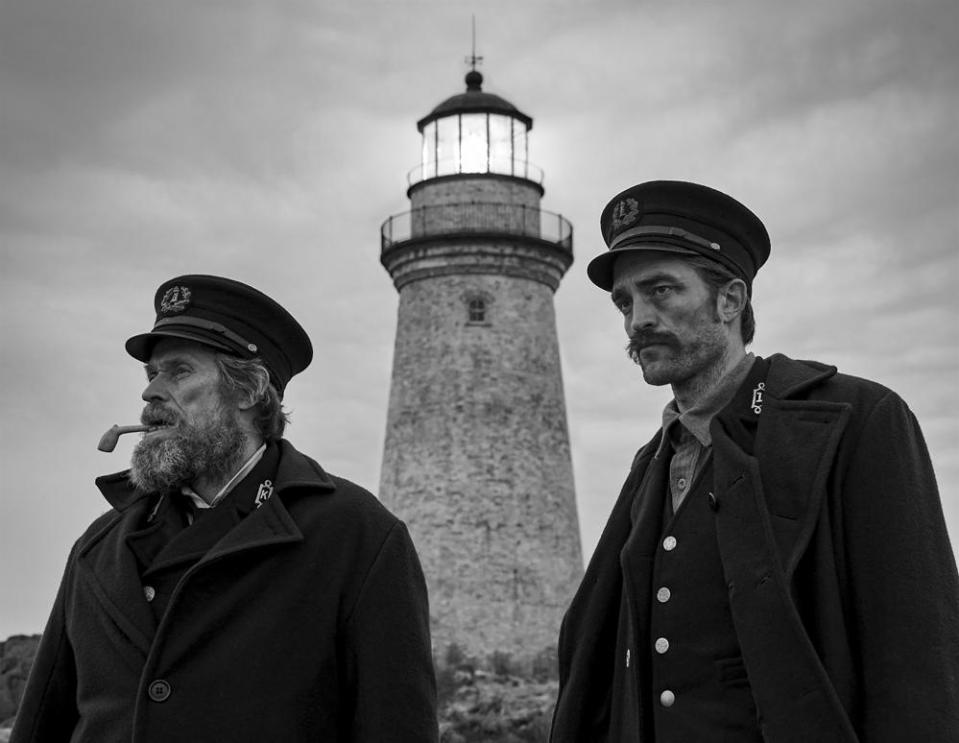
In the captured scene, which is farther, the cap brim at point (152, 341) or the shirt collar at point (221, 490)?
the cap brim at point (152, 341)

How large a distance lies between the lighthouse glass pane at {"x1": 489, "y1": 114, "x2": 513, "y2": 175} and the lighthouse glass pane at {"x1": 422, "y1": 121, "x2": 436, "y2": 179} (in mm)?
1185

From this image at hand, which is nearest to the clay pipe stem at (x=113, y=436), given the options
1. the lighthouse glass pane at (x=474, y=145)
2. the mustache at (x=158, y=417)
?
the mustache at (x=158, y=417)

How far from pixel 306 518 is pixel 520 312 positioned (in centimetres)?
3083

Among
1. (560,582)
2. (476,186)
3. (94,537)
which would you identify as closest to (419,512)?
(560,582)

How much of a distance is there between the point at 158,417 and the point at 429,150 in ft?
108

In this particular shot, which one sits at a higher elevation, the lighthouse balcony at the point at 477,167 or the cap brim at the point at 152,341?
the lighthouse balcony at the point at 477,167

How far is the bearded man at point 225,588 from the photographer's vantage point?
603 centimetres

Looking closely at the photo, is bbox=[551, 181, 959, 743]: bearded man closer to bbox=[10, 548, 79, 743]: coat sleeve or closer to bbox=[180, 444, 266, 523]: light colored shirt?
bbox=[180, 444, 266, 523]: light colored shirt

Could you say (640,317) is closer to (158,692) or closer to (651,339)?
(651,339)

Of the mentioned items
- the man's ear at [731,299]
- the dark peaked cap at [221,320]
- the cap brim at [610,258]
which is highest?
the dark peaked cap at [221,320]

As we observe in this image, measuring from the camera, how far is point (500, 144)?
38.8 m

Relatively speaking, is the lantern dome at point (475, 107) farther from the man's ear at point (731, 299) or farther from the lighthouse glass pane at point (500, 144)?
the man's ear at point (731, 299)

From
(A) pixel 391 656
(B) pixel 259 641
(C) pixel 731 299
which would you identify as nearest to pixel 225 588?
(B) pixel 259 641

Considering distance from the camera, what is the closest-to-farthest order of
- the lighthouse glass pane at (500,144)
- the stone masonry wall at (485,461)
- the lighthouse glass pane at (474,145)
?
the stone masonry wall at (485,461) < the lighthouse glass pane at (474,145) < the lighthouse glass pane at (500,144)
